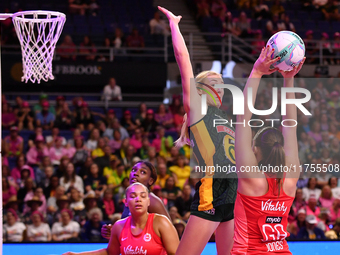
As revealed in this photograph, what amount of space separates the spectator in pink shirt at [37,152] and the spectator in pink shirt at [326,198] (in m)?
5.36

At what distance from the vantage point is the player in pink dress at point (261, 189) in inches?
113

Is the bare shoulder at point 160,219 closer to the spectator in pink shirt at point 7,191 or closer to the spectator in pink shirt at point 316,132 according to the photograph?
the spectator in pink shirt at point 7,191

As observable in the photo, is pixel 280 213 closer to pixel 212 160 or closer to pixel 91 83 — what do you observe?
pixel 212 160

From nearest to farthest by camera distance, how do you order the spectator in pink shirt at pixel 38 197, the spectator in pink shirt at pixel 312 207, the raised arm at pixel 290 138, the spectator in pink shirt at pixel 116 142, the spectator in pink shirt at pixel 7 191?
the raised arm at pixel 290 138, the spectator in pink shirt at pixel 38 197, the spectator in pink shirt at pixel 312 207, the spectator in pink shirt at pixel 7 191, the spectator in pink shirt at pixel 116 142

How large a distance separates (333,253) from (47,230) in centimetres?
446

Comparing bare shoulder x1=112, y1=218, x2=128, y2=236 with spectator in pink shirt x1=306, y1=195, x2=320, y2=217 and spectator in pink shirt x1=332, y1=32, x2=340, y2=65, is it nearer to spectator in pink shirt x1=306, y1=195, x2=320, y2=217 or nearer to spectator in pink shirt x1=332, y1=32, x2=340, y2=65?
spectator in pink shirt x1=306, y1=195, x2=320, y2=217

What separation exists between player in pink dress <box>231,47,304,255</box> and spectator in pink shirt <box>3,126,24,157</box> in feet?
25.7

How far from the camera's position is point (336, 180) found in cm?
903

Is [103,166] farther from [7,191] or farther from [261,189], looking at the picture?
[261,189]

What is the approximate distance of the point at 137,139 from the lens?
10383mm

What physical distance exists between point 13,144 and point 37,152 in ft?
2.13

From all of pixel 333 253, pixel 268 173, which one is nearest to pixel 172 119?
pixel 333 253

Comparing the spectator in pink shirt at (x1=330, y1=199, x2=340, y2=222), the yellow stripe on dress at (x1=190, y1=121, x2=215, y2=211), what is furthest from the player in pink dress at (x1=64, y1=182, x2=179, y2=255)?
the spectator in pink shirt at (x1=330, y1=199, x2=340, y2=222)

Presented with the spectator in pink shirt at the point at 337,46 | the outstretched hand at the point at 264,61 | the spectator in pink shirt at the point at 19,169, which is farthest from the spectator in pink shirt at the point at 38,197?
the spectator in pink shirt at the point at 337,46
